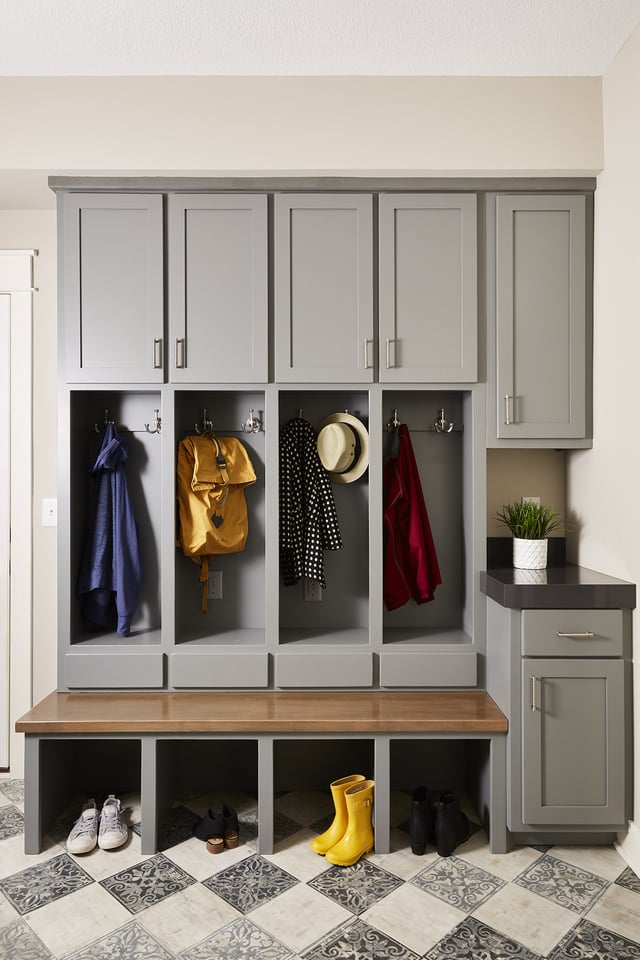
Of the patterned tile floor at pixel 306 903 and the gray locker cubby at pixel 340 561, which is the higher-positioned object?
the gray locker cubby at pixel 340 561

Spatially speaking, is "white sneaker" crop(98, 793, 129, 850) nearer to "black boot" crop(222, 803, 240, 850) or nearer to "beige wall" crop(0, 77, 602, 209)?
"black boot" crop(222, 803, 240, 850)

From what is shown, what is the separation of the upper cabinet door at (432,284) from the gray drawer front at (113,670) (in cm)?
150

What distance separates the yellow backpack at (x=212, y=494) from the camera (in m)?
2.64

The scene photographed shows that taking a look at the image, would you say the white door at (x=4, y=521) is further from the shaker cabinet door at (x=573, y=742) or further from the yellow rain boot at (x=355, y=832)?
the shaker cabinet door at (x=573, y=742)

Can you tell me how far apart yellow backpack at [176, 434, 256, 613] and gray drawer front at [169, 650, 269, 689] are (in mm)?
421

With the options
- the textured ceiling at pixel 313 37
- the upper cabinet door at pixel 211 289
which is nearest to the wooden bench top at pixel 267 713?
the upper cabinet door at pixel 211 289

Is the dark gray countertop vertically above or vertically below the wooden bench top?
above

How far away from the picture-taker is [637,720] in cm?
224

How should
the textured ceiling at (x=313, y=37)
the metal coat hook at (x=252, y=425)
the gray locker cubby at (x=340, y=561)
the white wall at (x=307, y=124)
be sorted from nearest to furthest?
1. the textured ceiling at (x=313, y=37)
2. the white wall at (x=307, y=124)
3. the metal coat hook at (x=252, y=425)
4. the gray locker cubby at (x=340, y=561)

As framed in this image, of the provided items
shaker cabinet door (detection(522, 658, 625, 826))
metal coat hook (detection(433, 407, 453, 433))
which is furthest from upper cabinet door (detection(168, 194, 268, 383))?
shaker cabinet door (detection(522, 658, 625, 826))

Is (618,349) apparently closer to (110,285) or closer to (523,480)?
(523,480)

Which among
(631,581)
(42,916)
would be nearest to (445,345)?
(631,581)

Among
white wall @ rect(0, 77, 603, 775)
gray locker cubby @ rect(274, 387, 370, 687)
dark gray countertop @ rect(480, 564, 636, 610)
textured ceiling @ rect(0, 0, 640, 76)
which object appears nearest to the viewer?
textured ceiling @ rect(0, 0, 640, 76)

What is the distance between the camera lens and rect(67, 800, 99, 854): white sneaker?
2256 mm
